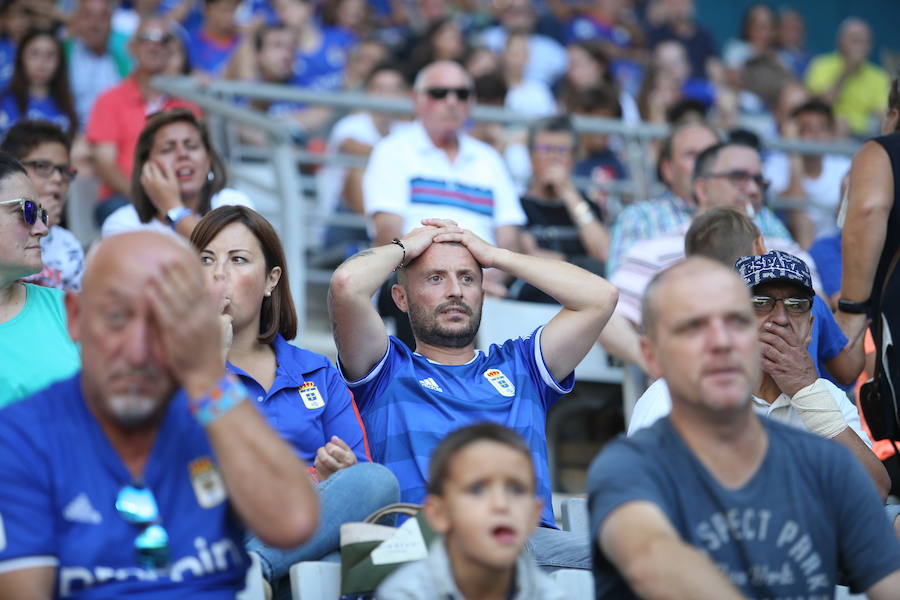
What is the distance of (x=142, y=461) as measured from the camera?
2.54 m

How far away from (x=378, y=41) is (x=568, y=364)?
5.86m

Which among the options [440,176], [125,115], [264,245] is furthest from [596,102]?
[264,245]

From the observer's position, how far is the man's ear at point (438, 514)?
266cm

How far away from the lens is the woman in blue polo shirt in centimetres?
339

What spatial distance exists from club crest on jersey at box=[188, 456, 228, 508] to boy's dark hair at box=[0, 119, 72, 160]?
2.90 meters

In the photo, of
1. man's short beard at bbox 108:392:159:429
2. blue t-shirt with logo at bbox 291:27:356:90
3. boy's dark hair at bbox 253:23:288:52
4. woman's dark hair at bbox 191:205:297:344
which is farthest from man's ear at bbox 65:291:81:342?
blue t-shirt with logo at bbox 291:27:356:90

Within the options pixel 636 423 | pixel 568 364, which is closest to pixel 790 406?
pixel 636 423

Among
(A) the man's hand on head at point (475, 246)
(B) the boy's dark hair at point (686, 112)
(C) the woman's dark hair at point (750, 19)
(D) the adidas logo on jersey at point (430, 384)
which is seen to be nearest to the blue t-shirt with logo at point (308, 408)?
(D) the adidas logo on jersey at point (430, 384)

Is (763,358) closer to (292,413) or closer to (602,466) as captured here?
(602,466)

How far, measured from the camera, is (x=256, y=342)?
3936 mm

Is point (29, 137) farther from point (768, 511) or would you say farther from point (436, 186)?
point (768, 511)

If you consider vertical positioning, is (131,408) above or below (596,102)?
below

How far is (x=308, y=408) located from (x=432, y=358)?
1.70ft

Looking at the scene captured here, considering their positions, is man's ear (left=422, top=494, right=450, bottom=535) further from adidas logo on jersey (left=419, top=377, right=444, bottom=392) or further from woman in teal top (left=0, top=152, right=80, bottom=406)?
woman in teal top (left=0, top=152, right=80, bottom=406)
